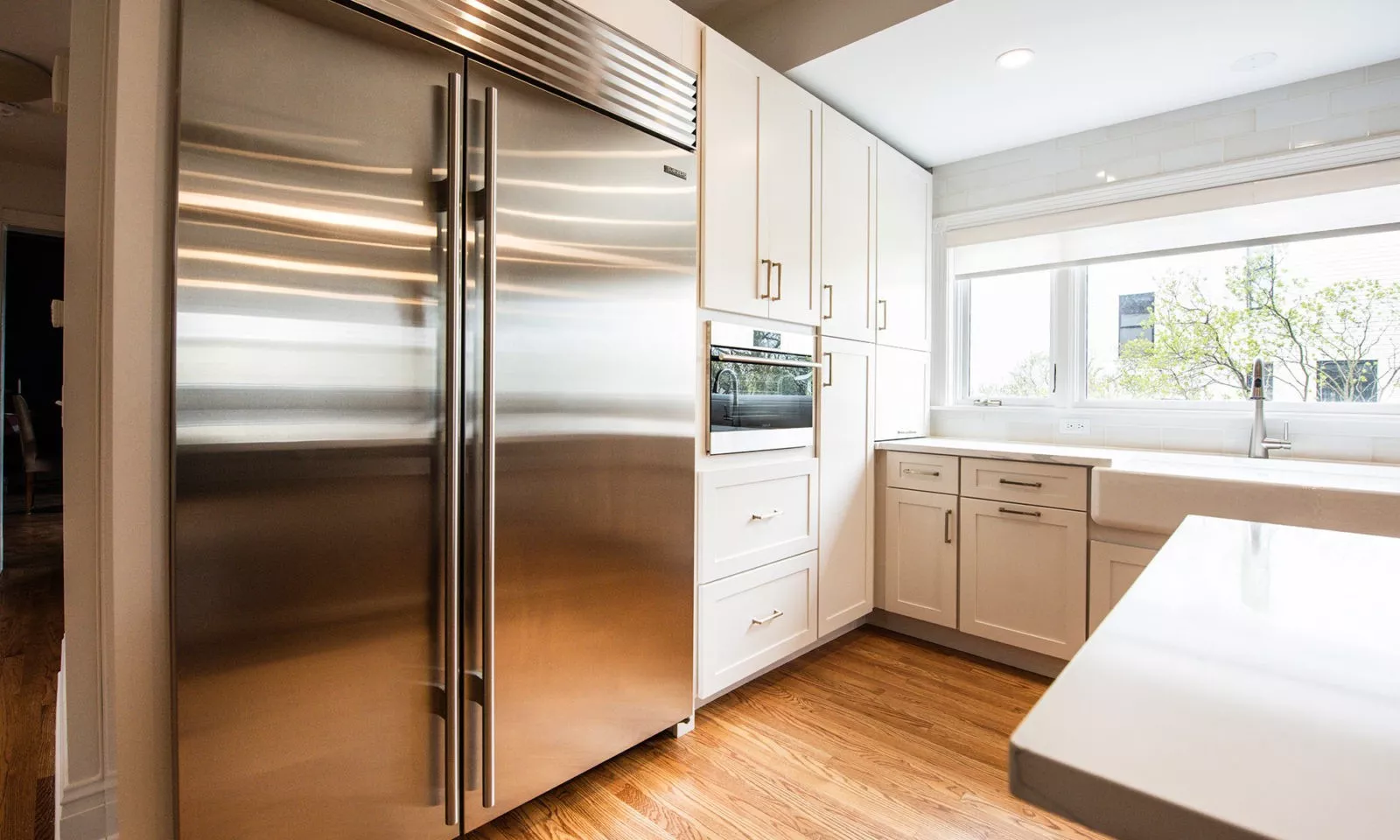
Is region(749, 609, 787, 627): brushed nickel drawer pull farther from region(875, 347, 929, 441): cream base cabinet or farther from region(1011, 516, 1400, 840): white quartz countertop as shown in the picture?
region(1011, 516, 1400, 840): white quartz countertop

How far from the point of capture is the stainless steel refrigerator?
3.66 ft

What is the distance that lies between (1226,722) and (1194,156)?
310cm

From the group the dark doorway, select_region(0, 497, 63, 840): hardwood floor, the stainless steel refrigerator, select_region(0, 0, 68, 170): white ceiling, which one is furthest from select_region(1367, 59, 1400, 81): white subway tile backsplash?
the dark doorway

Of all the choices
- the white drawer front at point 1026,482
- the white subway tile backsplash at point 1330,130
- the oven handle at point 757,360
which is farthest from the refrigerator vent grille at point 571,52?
the white subway tile backsplash at point 1330,130

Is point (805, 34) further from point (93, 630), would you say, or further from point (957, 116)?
point (93, 630)

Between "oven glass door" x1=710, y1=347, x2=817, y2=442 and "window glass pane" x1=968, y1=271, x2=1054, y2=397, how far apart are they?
4.28 ft

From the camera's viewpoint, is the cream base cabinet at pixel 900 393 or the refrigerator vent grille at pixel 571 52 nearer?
the refrigerator vent grille at pixel 571 52

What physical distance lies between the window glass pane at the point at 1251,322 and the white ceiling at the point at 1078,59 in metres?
0.66

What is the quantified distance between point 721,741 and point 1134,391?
2355 millimetres

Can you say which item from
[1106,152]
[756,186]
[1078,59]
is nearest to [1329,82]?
[1106,152]

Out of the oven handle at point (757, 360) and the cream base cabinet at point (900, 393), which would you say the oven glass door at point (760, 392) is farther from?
the cream base cabinet at point (900, 393)

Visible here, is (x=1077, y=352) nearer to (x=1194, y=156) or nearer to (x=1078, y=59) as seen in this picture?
(x=1194, y=156)

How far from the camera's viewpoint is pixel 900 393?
122 inches

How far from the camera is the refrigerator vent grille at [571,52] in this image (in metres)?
1.39
